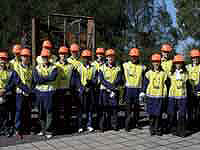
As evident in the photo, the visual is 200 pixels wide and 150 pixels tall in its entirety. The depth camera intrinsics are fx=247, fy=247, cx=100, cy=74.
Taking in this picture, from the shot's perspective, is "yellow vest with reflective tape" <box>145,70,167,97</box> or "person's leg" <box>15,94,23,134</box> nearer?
"person's leg" <box>15,94,23,134</box>

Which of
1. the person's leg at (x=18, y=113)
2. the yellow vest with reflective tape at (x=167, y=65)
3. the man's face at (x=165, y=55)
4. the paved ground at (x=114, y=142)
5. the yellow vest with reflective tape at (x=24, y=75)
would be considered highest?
the man's face at (x=165, y=55)

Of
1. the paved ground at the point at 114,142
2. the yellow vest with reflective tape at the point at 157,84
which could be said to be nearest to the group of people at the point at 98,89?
the yellow vest with reflective tape at the point at 157,84

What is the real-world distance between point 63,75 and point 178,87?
2843mm

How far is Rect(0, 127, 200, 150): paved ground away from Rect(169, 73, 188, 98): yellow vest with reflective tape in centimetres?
102

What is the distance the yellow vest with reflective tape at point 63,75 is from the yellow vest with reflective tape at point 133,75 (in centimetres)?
148

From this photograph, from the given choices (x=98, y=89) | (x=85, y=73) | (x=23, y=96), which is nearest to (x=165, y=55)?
(x=98, y=89)

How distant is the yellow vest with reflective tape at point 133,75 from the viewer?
6363mm

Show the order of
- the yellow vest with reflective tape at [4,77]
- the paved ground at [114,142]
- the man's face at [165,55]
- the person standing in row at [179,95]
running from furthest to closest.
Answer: the man's face at [165,55]
the person standing in row at [179,95]
the yellow vest with reflective tape at [4,77]
the paved ground at [114,142]

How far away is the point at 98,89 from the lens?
6.50 meters

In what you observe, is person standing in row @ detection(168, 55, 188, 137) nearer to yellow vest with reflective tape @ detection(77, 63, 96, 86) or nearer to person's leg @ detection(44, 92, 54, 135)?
yellow vest with reflective tape @ detection(77, 63, 96, 86)

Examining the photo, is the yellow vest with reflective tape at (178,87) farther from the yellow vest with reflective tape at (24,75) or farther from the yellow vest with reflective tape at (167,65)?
the yellow vest with reflective tape at (24,75)

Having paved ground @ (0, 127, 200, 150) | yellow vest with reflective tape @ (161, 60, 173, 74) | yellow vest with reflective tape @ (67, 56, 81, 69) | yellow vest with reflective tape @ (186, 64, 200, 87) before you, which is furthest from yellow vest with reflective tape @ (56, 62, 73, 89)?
yellow vest with reflective tape @ (186, 64, 200, 87)

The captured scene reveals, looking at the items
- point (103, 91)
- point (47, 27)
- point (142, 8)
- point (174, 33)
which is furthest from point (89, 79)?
point (142, 8)

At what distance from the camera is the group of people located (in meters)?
5.65
